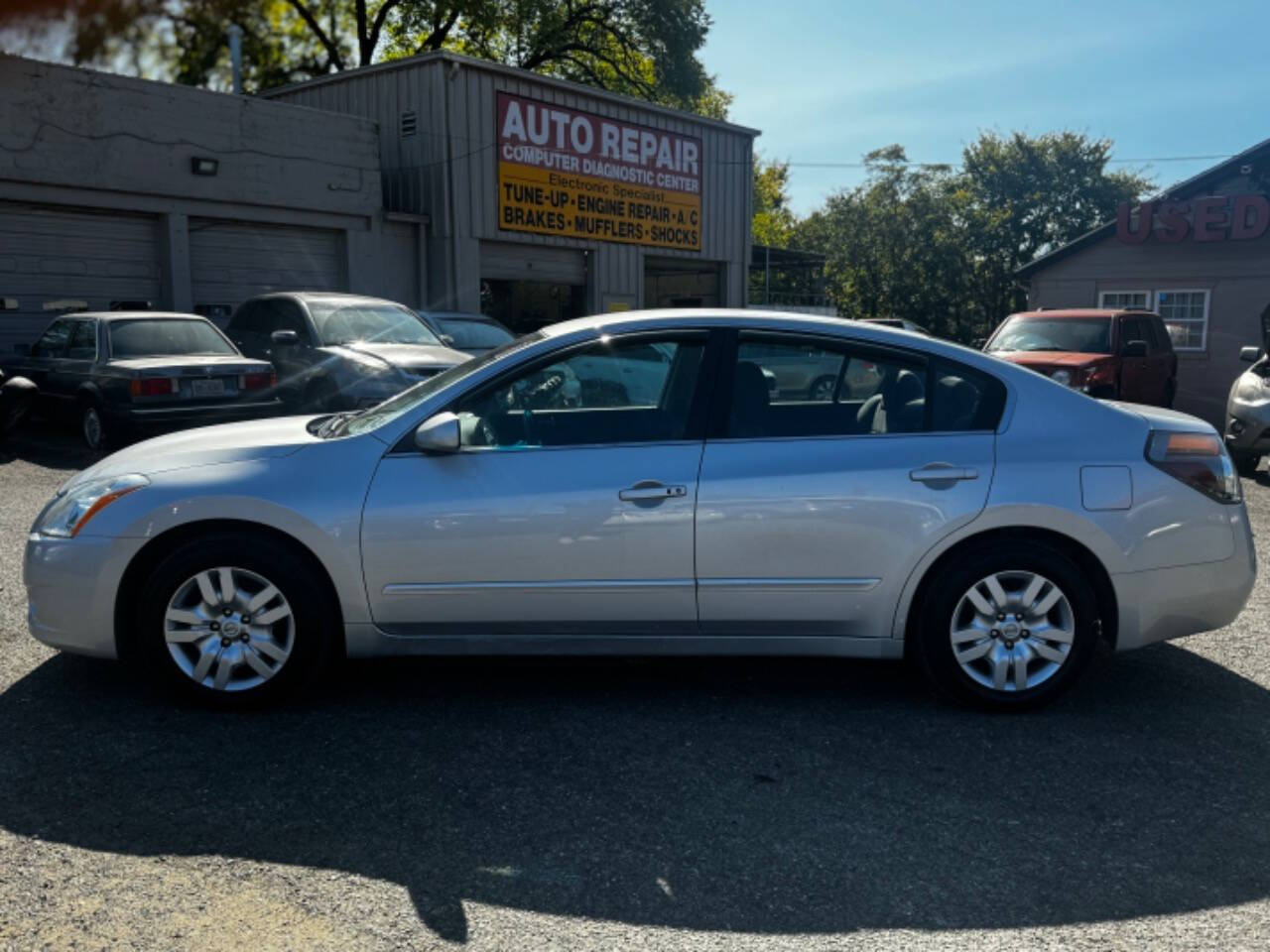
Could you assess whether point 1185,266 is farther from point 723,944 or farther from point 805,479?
point 723,944

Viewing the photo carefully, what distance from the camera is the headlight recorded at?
4055mm

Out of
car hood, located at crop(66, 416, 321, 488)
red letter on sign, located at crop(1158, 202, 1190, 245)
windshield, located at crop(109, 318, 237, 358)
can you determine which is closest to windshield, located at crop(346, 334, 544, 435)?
car hood, located at crop(66, 416, 321, 488)

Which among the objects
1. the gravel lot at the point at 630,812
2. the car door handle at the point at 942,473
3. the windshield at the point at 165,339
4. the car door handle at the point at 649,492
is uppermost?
the windshield at the point at 165,339

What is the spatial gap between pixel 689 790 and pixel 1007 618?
4.84ft

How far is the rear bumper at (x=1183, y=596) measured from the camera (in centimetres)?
416

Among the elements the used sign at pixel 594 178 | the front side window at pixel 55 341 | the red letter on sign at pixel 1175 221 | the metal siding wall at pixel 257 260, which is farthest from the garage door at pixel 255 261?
the red letter on sign at pixel 1175 221

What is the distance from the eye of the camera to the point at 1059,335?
1383 centimetres

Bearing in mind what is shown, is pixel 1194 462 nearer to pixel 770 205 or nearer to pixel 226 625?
pixel 226 625

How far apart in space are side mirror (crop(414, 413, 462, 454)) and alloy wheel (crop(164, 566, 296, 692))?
782 mm

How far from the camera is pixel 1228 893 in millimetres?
2957

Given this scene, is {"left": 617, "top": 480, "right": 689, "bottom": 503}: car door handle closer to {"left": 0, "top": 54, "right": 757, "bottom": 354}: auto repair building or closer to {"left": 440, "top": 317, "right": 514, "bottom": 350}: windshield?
{"left": 440, "top": 317, "right": 514, "bottom": 350}: windshield

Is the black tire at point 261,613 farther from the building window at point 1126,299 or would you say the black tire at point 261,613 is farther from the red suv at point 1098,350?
the building window at point 1126,299

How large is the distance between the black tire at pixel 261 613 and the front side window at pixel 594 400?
0.81 m

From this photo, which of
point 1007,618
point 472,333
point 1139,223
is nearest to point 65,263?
point 472,333
